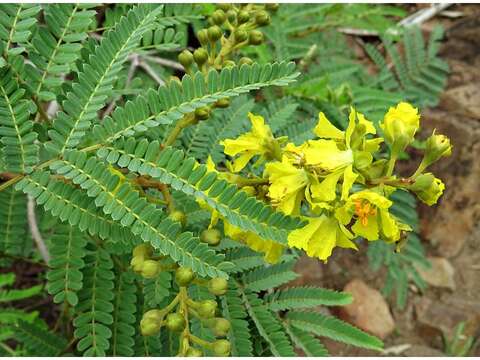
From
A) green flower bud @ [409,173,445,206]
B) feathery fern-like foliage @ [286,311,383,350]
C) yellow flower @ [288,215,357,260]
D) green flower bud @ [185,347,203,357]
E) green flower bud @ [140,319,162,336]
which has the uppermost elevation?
green flower bud @ [409,173,445,206]

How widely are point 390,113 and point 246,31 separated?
50 cm

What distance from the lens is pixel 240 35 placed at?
1513mm

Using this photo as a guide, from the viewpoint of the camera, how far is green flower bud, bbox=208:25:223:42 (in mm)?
1443

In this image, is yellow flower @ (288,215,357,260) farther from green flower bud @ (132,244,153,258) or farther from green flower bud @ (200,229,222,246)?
green flower bud @ (132,244,153,258)

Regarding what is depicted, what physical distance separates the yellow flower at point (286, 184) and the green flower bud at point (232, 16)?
0.52 metres

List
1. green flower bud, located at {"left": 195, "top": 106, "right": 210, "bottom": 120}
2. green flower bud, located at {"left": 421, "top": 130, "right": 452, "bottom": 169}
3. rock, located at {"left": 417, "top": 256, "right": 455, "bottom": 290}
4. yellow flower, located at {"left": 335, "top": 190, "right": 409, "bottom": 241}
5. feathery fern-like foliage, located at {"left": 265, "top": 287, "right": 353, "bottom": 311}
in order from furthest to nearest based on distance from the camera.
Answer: rock, located at {"left": 417, "top": 256, "right": 455, "bottom": 290} < feathery fern-like foliage, located at {"left": 265, "top": 287, "right": 353, "bottom": 311} < green flower bud, located at {"left": 195, "top": 106, "right": 210, "bottom": 120} < green flower bud, located at {"left": 421, "top": 130, "right": 452, "bottom": 169} < yellow flower, located at {"left": 335, "top": 190, "right": 409, "bottom": 241}

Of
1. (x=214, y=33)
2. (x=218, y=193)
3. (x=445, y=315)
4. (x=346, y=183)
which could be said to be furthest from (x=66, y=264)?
(x=445, y=315)

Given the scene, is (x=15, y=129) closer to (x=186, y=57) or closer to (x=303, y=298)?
(x=186, y=57)

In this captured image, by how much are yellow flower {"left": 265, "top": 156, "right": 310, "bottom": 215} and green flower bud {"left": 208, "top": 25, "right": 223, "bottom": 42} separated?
0.43 metres

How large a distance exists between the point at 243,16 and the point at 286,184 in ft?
1.90

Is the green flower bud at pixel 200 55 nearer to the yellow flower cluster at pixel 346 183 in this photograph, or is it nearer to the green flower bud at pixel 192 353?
the yellow flower cluster at pixel 346 183

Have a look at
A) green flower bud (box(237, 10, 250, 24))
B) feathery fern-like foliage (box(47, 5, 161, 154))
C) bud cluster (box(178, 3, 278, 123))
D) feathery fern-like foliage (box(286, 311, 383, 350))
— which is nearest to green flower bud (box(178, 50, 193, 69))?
bud cluster (box(178, 3, 278, 123))

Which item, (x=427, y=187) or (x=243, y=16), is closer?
Result: (x=427, y=187)

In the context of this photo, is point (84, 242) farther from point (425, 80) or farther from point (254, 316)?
point (425, 80)
